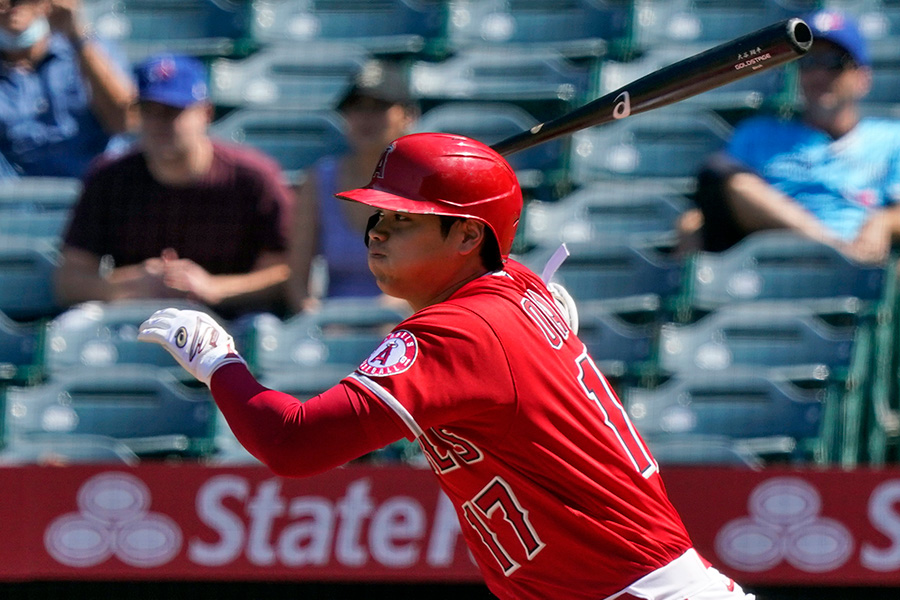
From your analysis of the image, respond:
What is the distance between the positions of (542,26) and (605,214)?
1.14 m

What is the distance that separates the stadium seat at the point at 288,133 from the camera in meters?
5.20

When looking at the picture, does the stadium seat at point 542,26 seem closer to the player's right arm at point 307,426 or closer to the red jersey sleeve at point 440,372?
the red jersey sleeve at point 440,372

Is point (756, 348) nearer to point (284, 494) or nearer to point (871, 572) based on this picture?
point (871, 572)

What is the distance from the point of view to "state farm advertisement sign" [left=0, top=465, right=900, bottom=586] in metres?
4.18

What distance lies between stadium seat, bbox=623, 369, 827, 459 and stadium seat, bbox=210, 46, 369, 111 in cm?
217

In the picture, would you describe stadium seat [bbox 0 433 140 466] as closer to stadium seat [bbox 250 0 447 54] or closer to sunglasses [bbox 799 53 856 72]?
stadium seat [bbox 250 0 447 54]

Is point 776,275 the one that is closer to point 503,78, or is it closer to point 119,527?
point 503,78

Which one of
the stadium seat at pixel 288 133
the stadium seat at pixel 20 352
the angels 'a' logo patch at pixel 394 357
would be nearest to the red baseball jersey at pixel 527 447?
the angels 'a' logo patch at pixel 394 357

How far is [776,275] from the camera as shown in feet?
15.1

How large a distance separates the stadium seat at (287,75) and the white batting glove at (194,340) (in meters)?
3.50

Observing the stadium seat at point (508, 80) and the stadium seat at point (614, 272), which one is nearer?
the stadium seat at point (614, 272)

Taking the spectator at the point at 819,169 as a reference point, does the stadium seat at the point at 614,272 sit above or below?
below

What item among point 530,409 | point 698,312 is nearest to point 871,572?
point 698,312

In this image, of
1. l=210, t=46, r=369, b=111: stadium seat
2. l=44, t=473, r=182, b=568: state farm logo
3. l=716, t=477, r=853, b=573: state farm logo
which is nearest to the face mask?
l=210, t=46, r=369, b=111: stadium seat
